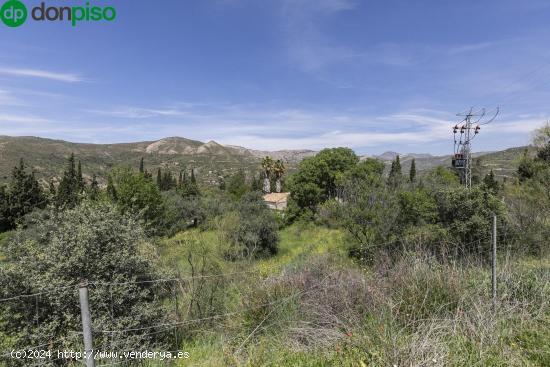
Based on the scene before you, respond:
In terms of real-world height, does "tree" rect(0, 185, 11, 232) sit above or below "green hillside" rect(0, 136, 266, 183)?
below

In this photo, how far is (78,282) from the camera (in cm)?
→ 538

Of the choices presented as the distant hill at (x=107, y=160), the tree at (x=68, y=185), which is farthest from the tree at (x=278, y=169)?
the tree at (x=68, y=185)

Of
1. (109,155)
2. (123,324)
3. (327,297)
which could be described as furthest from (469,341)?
(109,155)

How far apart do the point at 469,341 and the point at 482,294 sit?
115cm

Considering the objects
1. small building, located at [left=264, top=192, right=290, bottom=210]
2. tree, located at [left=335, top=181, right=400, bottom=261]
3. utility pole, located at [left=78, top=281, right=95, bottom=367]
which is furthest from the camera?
small building, located at [left=264, top=192, right=290, bottom=210]

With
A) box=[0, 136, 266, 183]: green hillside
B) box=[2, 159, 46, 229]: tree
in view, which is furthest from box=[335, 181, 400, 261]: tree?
box=[0, 136, 266, 183]: green hillside

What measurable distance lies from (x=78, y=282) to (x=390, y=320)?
4.54 metres

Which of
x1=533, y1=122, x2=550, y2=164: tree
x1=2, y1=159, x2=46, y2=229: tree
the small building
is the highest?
x1=533, y1=122, x2=550, y2=164: tree

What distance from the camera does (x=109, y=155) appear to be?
14738 centimetres

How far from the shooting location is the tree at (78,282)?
5098mm

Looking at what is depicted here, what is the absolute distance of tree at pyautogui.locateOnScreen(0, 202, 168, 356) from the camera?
5.10 m

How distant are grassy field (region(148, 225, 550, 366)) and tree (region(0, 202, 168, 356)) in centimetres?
96

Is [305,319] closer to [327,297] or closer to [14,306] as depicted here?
[327,297]

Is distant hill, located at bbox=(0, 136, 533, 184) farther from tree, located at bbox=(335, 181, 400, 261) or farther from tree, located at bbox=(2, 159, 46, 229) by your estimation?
tree, located at bbox=(335, 181, 400, 261)
